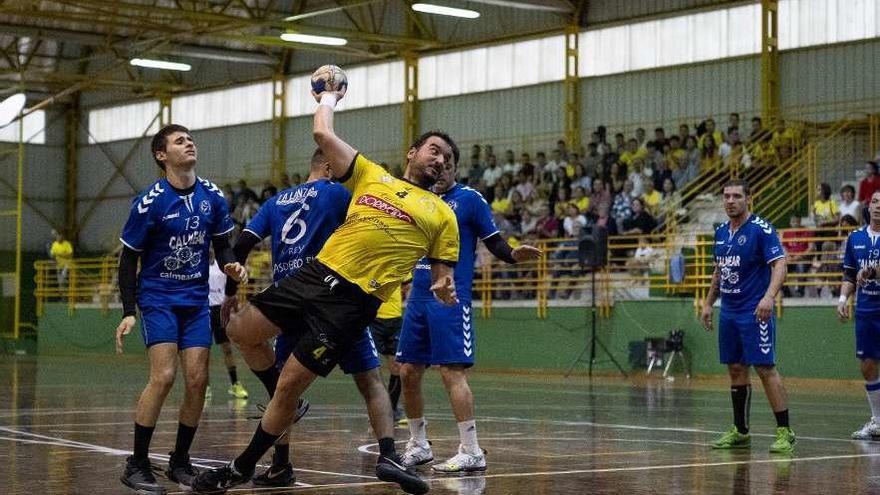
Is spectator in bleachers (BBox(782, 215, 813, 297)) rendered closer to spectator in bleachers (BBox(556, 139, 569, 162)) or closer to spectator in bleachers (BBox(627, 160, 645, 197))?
spectator in bleachers (BBox(627, 160, 645, 197))

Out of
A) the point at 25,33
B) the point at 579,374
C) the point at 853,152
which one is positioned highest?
the point at 25,33

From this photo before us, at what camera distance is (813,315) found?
89.7ft

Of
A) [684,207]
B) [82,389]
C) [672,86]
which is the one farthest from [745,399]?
[672,86]

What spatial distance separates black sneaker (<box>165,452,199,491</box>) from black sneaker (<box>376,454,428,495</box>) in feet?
4.64

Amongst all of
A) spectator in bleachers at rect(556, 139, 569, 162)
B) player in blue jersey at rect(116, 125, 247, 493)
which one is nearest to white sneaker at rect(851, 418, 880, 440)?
player in blue jersey at rect(116, 125, 247, 493)

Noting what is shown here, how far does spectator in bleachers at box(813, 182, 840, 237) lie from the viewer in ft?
91.8

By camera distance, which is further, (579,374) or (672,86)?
(672,86)

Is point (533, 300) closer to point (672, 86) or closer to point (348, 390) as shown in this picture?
point (672, 86)

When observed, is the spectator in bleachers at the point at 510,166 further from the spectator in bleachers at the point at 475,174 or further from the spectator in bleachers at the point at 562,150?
the spectator in bleachers at the point at 562,150

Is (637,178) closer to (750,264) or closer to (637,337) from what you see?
(637,337)

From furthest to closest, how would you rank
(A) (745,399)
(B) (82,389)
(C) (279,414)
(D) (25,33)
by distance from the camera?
(D) (25,33) → (B) (82,389) → (A) (745,399) → (C) (279,414)

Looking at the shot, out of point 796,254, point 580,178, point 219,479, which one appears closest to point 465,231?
point 219,479

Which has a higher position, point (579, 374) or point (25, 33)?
point (25, 33)

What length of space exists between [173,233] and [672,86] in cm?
2921
